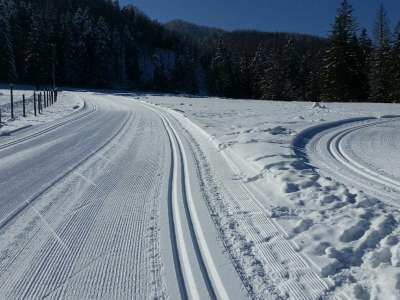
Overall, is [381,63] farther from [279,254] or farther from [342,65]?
[279,254]

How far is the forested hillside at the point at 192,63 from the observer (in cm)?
4469

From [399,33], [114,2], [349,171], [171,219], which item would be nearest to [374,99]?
[399,33]

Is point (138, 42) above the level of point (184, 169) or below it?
above

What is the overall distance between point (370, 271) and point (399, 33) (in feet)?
163

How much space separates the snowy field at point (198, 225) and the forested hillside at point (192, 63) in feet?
129

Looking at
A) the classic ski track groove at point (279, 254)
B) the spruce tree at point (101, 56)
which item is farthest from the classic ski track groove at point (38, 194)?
the spruce tree at point (101, 56)

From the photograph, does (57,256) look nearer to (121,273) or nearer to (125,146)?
(121,273)

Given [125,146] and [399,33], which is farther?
[399,33]

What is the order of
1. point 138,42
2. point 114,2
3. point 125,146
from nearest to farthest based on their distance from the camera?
point 125,146, point 138,42, point 114,2

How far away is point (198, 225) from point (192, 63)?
9466 centimetres

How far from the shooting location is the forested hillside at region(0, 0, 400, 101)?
44.7 metres

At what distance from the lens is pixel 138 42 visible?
377 ft

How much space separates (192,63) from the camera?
9650 centimetres

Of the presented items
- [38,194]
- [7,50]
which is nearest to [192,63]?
[7,50]
